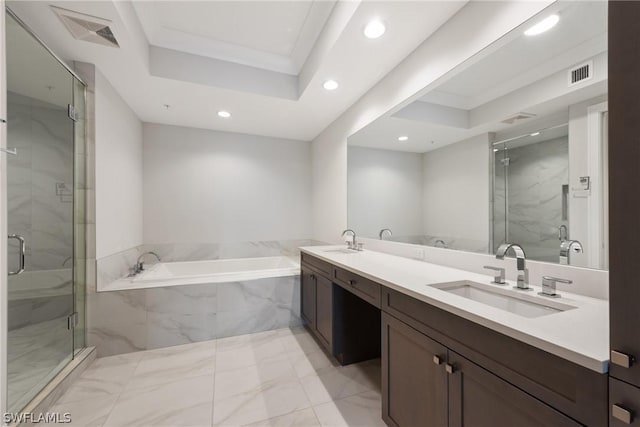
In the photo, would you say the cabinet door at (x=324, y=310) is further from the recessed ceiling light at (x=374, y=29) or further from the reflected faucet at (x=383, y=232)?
the recessed ceiling light at (x=374, y=29)

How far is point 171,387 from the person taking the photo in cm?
183

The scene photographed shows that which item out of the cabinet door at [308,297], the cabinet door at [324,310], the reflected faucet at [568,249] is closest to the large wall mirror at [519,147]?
the reflected faucet at [568,249]

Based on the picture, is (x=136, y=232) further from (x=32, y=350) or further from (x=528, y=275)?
(x=528, y=275)

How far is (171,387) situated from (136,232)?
1926 millimetres

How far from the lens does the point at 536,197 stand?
53.4 inches

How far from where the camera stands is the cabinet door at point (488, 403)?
71cm

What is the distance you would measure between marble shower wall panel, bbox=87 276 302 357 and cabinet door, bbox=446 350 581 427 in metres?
2.04

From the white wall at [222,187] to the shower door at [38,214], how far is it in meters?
1.33

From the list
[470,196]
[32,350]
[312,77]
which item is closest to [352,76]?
[312,77]

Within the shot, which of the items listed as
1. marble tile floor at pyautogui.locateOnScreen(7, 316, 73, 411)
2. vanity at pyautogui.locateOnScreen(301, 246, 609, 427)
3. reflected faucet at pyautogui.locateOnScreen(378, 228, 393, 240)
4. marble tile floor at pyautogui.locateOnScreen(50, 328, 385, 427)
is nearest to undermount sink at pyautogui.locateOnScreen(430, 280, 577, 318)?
vanity at pyautogui.locateOnScreen(301, 246, 609, 427)

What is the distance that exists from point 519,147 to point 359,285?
3.93ft

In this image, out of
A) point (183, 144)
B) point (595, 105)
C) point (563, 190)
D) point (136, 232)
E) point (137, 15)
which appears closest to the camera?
point (595, 105)

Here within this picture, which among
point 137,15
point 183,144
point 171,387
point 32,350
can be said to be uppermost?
point 137,15

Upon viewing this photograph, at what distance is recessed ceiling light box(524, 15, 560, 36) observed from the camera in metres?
1.20
